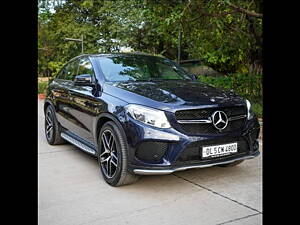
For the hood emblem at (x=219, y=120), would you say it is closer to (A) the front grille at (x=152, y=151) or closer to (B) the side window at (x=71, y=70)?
(A) the front grille at (x=152, y=151)

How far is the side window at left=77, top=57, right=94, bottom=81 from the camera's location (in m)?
4.47

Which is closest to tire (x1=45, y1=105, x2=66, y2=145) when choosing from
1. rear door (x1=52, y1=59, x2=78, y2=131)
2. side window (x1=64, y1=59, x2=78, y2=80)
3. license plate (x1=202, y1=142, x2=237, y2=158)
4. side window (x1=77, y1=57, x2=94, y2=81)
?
rear door (x1=52, y1=59, x2=78, y2=131)

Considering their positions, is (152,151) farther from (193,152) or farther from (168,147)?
(193,152)

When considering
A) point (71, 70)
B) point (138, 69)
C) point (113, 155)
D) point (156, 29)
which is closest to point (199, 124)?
point (113, 155)

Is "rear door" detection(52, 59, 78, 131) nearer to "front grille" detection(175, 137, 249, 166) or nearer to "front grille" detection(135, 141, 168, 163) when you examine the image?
"front grille" detection(135, 141, 168, 163)

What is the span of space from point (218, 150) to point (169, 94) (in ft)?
2.58

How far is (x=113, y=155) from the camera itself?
3.58 metres

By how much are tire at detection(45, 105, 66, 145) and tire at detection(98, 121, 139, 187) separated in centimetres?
195

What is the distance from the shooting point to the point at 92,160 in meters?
4.84

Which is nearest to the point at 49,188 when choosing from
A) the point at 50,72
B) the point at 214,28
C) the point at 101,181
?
the point at 101,181
